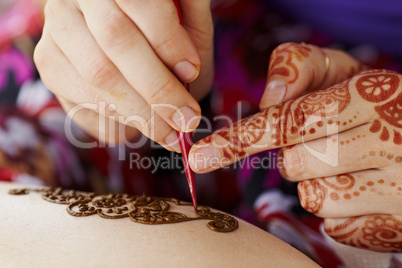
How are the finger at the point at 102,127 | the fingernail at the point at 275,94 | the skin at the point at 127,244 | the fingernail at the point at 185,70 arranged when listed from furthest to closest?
the finger at the point at 102,127 < the fingernail at the point at 275,94 < the fingernail at the point at 185,70 < the skin at the point at 127,244

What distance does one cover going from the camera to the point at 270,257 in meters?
0.59

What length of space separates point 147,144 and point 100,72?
0.47 metres

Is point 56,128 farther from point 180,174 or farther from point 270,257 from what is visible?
point 270,257

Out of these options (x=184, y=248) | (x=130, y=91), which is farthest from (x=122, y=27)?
(x=184, y=248)

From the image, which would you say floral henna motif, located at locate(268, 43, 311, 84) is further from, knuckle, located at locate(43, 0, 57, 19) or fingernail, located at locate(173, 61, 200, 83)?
knuckle, located at locate(43, 0, 57, 19)

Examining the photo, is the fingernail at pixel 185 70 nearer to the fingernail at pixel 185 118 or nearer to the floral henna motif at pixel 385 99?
the fingernail at pixel 185 118

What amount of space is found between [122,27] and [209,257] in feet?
1.29

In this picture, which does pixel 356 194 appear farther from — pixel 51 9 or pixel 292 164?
pixel 51 9

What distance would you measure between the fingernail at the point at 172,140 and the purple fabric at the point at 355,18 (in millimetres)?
Answer: 648

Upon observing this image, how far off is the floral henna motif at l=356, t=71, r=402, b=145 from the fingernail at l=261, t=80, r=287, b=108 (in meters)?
0.15

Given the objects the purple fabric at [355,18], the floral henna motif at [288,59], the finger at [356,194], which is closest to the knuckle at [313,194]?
the finger at [356,194]

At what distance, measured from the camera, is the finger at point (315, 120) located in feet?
2.27

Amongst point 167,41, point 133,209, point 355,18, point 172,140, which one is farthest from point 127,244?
point 355,18

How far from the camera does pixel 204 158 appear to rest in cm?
70
